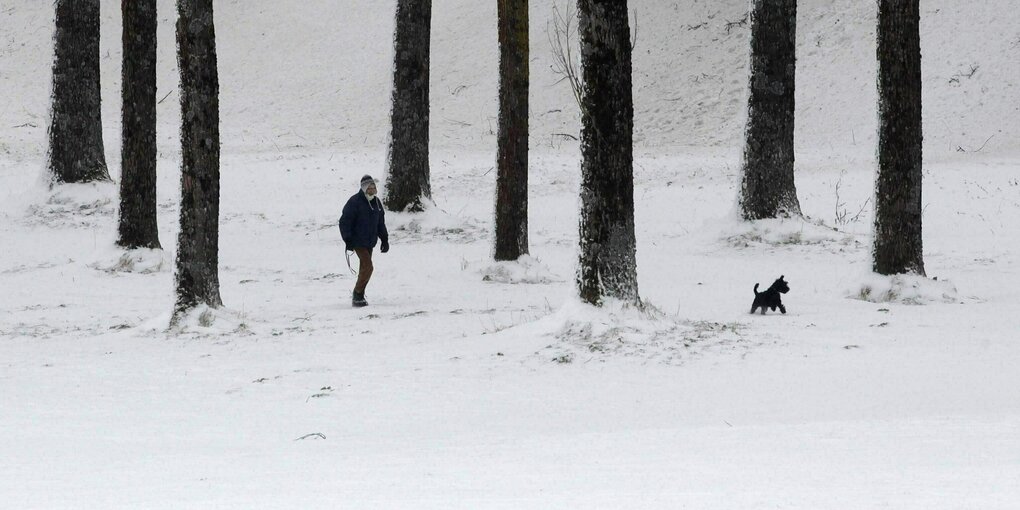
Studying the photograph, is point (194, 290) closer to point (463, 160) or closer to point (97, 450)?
point (97, 450)

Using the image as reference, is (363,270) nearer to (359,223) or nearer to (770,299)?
(359,223)

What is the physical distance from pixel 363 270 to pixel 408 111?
649 centimetres

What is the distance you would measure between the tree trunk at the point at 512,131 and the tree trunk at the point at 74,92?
10.0 metres

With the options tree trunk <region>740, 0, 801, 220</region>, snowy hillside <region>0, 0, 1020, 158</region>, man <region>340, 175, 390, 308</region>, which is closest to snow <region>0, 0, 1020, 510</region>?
tree trunk <region>740, 0, 801, 220</region>

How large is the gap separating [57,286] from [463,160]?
15629mm

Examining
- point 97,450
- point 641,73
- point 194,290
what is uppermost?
point 641,73

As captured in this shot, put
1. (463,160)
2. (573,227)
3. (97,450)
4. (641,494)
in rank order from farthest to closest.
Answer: (463,160), (573,227), (97,450), (641,494)

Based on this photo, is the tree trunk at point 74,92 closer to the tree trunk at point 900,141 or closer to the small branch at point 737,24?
the tree trunk at point 900,141

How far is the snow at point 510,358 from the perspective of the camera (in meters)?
5.18

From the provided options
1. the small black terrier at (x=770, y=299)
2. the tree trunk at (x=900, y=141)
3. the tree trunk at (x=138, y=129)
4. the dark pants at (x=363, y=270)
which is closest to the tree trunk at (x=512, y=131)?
the dark pants at (x=363, y=270)

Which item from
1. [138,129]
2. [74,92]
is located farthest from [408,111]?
[74,92]

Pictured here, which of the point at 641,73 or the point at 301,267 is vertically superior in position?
the point at 641,73

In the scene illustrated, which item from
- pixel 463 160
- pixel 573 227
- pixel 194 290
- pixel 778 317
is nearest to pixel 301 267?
pixel 194 290

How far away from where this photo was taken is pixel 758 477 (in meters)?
5.00
